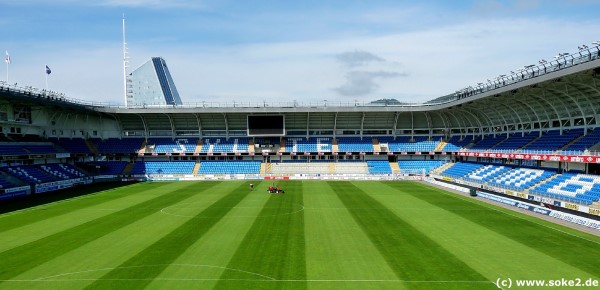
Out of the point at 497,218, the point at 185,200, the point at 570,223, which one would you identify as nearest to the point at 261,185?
the point at 185,200

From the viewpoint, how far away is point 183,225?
28.2 meters

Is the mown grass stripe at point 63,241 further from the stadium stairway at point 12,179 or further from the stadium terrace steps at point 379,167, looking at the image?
the stadium terrace steps at point 379,167

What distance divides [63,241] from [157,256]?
773cm

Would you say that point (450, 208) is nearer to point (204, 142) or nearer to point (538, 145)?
point (538, 145)

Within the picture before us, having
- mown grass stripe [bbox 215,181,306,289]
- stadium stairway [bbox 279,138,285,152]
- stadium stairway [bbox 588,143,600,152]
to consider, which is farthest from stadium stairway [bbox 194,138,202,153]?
stadium stairway [bbox 588,143,600,152]

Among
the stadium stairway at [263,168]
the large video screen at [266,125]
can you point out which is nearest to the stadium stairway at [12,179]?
the stadium stairway at [263,168]

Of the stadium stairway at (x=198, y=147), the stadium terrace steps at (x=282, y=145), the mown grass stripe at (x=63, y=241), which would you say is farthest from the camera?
the stadium terrace steps at (x=282, y=145)

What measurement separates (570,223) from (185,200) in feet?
111

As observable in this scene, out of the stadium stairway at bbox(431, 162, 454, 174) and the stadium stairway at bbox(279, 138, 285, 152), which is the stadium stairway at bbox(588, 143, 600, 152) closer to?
the stadium stairway at bbox(431, 162, 454, 174)

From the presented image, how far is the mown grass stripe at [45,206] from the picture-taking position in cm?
3033

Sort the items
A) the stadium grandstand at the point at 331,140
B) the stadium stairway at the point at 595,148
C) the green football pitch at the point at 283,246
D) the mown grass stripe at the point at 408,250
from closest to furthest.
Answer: the green football pitch at the point at 283,246, the mown grass stripe at the point at 408,250, the stadium stairway at the point at 595,148, the stadium grandstand at the point at 331,140

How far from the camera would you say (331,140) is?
71.4 metres

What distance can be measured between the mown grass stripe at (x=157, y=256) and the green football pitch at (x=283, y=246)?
2.5 inches

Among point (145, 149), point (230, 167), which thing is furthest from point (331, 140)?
point (145, 149)
